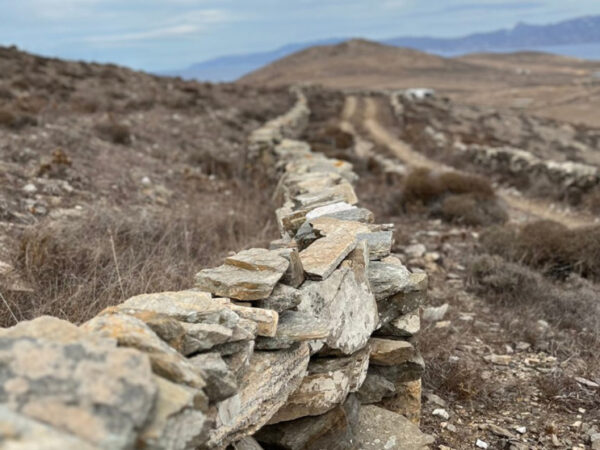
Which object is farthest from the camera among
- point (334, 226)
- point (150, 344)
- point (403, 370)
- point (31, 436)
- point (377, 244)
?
point (334, 226)

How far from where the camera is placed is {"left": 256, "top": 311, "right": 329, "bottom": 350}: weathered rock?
294cm

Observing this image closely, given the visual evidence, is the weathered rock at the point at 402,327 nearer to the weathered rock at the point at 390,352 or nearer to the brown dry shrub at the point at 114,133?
the weathered rock at the point at 390,352

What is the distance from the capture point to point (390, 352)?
3986 mm

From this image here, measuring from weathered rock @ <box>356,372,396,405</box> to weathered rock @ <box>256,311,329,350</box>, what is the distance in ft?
3.55

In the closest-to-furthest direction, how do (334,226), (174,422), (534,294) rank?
(174,422) < (334,226) < (534,294)

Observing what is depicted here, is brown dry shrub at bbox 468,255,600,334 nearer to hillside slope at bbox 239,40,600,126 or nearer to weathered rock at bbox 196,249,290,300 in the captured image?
weathered rock at bbox 196,249,290,300

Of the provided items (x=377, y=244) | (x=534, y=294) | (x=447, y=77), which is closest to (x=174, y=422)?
(x=377, y=244)

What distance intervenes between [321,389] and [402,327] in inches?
42.9

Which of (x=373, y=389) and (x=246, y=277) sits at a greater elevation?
(x=246, y=277)

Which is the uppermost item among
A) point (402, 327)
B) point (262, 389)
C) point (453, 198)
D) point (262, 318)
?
point (262, 318)

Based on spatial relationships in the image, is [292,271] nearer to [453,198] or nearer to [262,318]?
[262,318]

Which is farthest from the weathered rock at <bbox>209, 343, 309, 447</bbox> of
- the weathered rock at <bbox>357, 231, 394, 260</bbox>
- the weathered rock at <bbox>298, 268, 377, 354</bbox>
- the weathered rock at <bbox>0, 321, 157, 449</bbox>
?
the weathered rock at <bbox>357, 231, 394, 260</bbox>

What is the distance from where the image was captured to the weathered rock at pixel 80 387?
1609 millimetres

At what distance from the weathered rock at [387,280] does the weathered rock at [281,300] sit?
1069 mm
